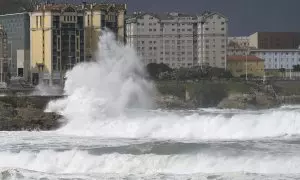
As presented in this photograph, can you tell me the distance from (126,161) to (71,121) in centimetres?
1720

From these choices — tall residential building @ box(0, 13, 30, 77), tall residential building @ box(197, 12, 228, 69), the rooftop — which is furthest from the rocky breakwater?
tall residential building @ box(197, 12, 228, 69)

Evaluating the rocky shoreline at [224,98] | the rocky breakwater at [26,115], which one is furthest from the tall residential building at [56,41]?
the rocky breakwater at [26,115]

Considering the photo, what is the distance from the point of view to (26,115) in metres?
46.2

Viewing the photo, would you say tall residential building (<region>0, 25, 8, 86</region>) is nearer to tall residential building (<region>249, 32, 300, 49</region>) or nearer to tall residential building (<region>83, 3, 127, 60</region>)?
tall residential building (<region>83, 3, 127, 60</region>)

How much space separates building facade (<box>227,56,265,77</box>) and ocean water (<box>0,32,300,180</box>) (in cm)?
5819

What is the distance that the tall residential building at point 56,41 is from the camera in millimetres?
84500

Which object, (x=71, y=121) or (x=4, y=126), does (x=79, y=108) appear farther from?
(x=4, y=126)

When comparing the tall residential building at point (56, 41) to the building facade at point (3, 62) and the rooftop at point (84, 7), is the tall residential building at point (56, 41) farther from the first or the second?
the building facade at point (3, 62)

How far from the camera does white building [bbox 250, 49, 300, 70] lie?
135250 mm

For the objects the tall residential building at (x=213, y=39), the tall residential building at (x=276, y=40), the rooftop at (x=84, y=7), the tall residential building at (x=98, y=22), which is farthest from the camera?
the tall residential building at (x=276, y=40)

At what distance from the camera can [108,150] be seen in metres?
32.2

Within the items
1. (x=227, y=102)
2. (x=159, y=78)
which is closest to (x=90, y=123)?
(x=227, y=102)

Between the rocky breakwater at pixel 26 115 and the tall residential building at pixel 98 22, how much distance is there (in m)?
37.0

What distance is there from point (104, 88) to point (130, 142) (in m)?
13.6
